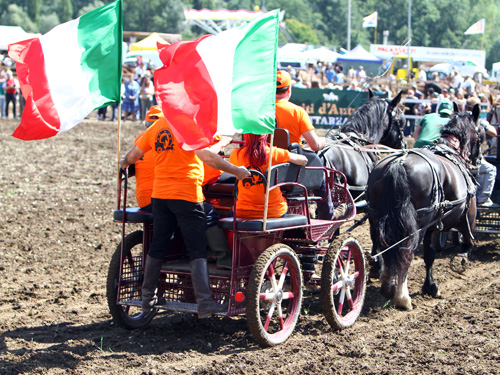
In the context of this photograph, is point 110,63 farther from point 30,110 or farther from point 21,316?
point 21,316

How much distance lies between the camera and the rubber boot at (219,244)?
5.53 metres

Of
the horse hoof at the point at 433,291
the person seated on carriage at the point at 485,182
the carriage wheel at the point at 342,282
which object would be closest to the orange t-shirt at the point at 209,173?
the carriage wheel at the point at 342,282

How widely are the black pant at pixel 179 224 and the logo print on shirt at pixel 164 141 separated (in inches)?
16.2

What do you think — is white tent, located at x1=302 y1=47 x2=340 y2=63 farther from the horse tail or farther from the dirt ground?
the horse tail

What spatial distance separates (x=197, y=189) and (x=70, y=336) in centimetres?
177

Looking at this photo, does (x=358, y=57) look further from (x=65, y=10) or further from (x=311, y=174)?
(x=65, y=10)

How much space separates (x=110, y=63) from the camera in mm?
5438

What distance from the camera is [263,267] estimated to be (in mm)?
5129

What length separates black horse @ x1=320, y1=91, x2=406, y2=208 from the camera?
8102mm

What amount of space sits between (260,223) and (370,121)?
4.08m

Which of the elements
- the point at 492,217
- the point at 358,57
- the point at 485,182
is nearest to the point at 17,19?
the point at 358,57

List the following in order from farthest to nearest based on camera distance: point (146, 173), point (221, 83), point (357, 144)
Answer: point (357, 144) < point (146, 173) < point (221, 83)

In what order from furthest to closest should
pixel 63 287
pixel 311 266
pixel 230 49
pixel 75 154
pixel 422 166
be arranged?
pixel 75 154
pixel 63 287
pixel 422 166
pixel 311 266
pixel 230 49

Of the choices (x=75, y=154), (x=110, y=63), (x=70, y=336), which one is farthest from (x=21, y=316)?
(x=75, y=154)
